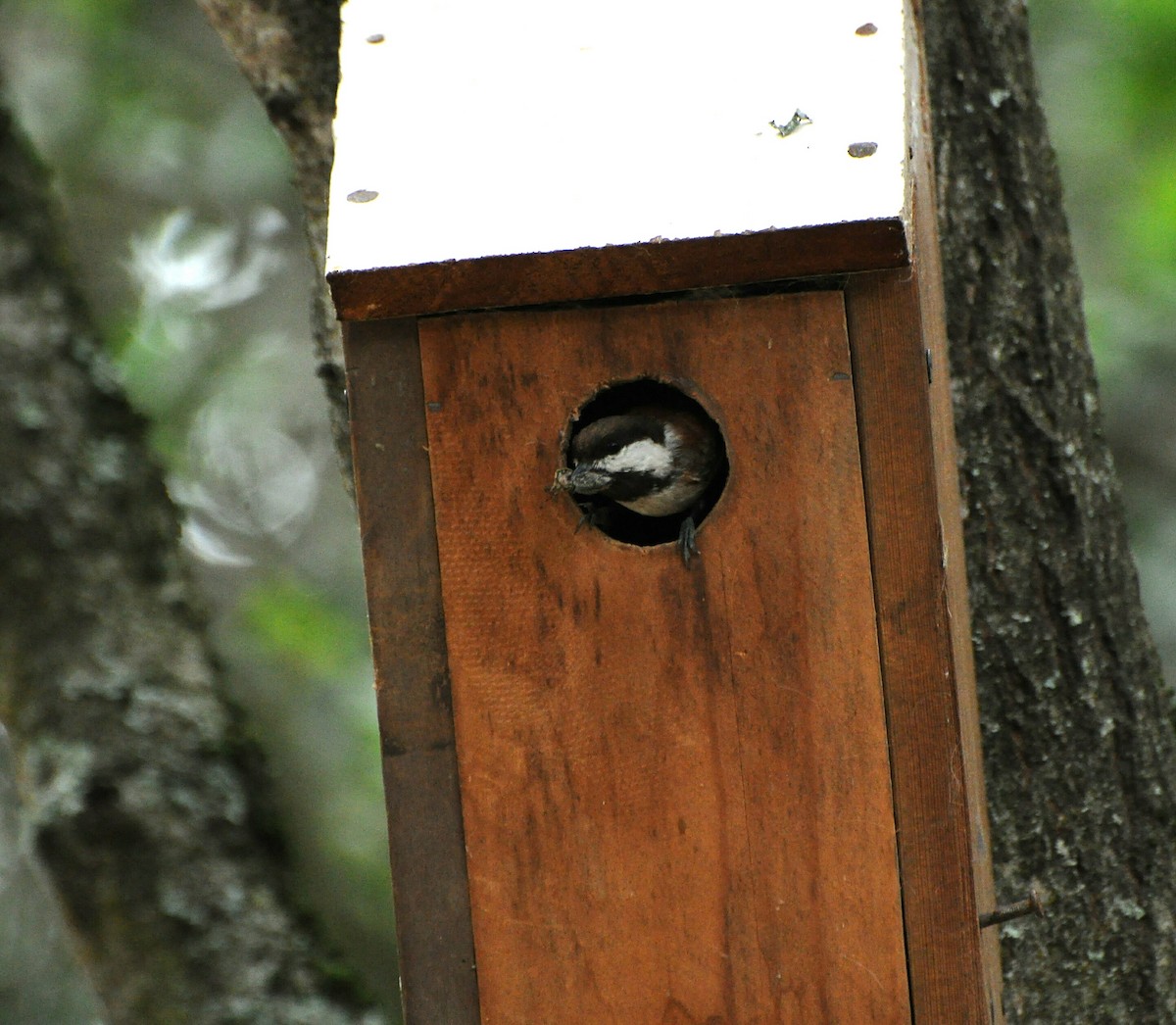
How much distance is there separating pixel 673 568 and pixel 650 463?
222mm

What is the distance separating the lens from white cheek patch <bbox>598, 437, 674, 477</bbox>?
199 centimetres

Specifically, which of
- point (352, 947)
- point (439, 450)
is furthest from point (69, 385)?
point (439, 450)

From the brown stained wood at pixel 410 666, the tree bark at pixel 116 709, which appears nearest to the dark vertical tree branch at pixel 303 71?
the brown stained wood at pixel 410 666

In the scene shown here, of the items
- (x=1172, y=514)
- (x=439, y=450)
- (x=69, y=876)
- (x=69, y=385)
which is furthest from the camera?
(x=1172, y=514)

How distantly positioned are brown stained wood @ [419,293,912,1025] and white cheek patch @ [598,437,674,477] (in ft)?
0.31

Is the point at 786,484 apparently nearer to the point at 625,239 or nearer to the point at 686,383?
the point at 686,383

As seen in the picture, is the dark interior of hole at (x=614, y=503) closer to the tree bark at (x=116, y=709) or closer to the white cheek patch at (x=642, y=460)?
the white cheek patch at (x=642, y=460)

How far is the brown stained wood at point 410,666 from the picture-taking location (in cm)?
197

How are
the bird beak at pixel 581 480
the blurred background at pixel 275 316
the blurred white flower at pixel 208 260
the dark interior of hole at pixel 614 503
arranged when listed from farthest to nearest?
the blurred white flower at pixel 208 260
the blurred background at pixel 275 316
the dark interior of hole at pixel 614 503
the bird beak at pixel 581 480

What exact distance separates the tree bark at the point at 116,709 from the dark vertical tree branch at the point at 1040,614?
164 centimetres

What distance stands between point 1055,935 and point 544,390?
142cm

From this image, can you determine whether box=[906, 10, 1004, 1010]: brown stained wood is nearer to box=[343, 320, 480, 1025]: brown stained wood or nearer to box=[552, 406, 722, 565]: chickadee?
box=[552, 406, 722, 565]: chickadee

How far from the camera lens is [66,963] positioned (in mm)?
5016

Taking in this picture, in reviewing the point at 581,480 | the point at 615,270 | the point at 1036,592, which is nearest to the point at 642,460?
the point at 581,480
